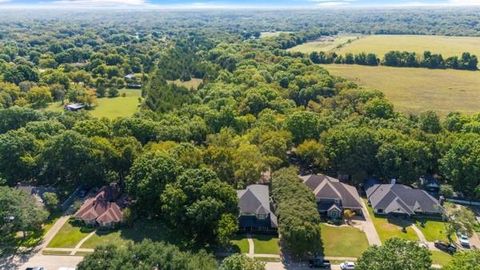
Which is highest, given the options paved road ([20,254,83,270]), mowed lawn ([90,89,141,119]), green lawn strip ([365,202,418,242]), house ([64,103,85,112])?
green lawn strip ([365,202,418,242])

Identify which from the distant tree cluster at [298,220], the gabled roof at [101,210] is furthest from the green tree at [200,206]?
the gabled roof at [101,210]

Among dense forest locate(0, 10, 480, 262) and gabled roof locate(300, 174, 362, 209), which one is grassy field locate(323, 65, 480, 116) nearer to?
dense forest locate(0, 10, 480, 262)

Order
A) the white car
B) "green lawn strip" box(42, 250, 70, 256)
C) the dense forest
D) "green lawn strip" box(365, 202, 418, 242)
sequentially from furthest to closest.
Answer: "green lawn strip" box(365, 202, 418, 242)
the dense forest
"green lawn strip" box(42, 250, 70, 256)
the white car

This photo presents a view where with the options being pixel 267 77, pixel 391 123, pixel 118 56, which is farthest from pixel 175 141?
pixel 118 56

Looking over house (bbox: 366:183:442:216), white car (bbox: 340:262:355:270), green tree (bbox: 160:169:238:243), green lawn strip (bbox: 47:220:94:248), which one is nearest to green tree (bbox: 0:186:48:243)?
green lawn strip (bbox: 47:220:94:248)

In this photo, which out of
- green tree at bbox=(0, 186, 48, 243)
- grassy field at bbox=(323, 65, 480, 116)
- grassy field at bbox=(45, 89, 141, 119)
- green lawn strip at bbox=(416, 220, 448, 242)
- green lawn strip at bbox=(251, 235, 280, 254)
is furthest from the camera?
grassy field at bbox=(323, 65, 480, 116)

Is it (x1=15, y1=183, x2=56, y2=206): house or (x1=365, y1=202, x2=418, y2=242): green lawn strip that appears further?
(x1=15, y1=183, x2=56, y2=206): house

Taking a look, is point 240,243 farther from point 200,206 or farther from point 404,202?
point 404,202
